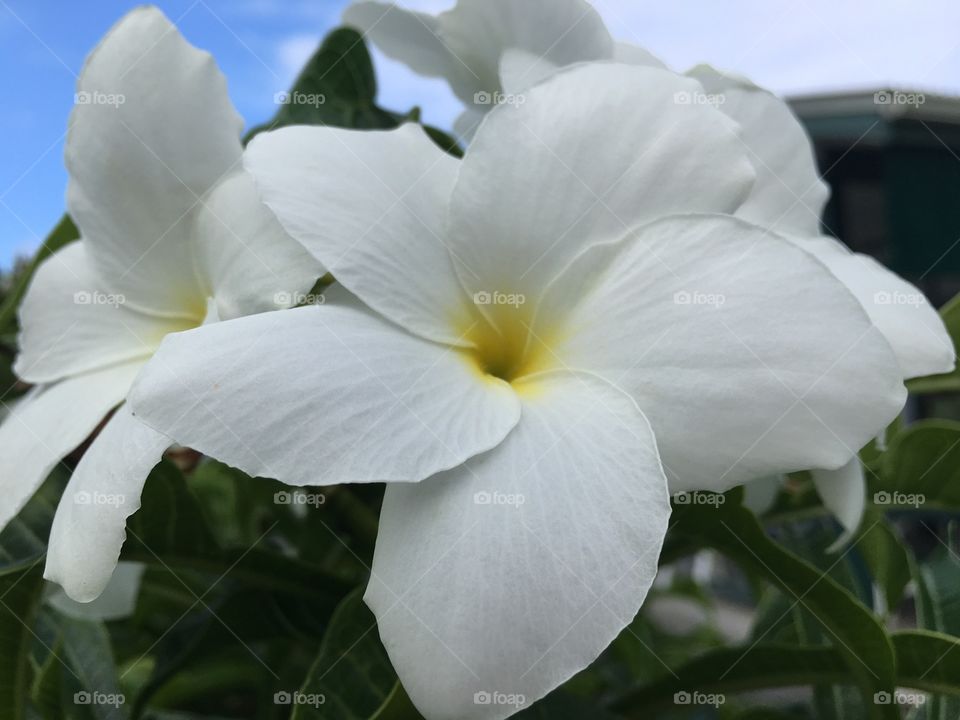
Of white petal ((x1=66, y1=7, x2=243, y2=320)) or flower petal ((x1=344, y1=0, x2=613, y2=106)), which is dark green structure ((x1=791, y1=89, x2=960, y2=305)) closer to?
flower petal ((x1=344, y1=0, x2=613, y2=106))

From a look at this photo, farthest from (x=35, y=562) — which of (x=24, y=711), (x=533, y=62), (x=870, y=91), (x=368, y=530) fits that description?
(x=870, y=91)
